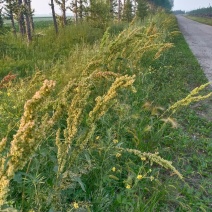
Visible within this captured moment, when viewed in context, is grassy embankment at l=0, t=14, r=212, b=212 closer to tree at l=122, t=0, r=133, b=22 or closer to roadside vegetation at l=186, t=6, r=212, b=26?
tree at l=122, t=0, r=133, b=22

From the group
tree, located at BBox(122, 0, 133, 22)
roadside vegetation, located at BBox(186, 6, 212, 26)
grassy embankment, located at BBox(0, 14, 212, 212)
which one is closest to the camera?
grassy embankment, located at BBox(0, 14, 212, 212)

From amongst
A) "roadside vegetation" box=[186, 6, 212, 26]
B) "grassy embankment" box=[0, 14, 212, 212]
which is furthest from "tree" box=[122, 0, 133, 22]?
"grassy embankment" box=[0, 14, 212, 212]

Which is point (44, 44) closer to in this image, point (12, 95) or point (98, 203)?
point (12, 95)

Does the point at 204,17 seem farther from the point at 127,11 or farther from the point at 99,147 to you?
the point at 99,147

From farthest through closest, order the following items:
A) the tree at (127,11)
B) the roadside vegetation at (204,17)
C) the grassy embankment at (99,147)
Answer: the roadside vegetation at (204,17), the tree at (127,11), the grassy embankment at (99,147)

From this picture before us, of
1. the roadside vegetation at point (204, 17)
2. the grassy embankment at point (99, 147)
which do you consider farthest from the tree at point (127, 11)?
the grassy embankment at point (99, 147)

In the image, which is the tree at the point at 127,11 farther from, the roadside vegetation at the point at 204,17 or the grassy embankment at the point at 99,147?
the grassy embankment at the point at 99,147

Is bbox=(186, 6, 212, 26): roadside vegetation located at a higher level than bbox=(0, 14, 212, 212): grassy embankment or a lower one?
lower

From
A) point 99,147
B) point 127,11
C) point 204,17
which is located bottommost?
point 204,17

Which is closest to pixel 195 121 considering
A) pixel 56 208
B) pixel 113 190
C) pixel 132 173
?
pixel 132 173

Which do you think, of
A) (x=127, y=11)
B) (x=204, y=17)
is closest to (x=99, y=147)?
(x=127, y=11)

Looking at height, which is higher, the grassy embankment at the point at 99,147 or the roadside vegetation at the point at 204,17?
the grassy embankment at the point at 99,147

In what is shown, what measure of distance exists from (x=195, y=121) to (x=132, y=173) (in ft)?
7.31

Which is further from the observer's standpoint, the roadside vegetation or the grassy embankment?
the roadside vegetation
